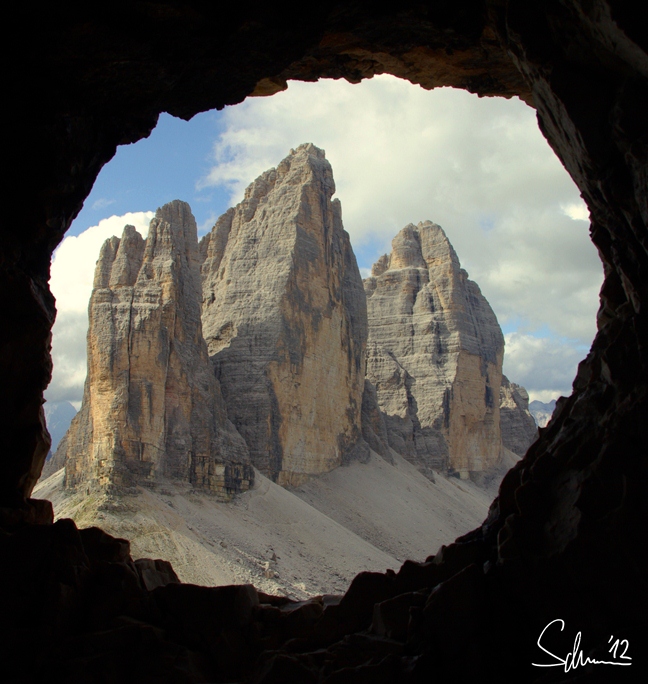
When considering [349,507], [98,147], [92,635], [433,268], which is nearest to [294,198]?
[349,507]

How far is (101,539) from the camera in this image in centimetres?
813

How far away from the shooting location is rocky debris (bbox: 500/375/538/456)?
271ft

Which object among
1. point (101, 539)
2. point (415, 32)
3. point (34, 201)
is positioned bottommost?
point (101, 539)

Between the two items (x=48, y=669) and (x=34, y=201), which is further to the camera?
(x=34, y=201)

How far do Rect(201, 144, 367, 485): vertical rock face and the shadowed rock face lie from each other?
1292 inches

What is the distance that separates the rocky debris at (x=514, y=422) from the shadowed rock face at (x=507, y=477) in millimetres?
77840

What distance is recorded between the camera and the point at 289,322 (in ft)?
143

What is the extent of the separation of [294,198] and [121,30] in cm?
4146

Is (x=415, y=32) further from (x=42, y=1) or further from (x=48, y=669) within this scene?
(x=48, y=669)

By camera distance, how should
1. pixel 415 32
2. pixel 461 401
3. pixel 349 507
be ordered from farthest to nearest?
pixel 461 401, pixel 349 507, pixel 415 32

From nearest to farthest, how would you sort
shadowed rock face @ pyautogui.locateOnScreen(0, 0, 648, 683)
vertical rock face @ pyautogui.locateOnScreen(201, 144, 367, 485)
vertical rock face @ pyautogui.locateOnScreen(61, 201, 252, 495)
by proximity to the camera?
shadowed rock face @ pyautogui.locateOnScreen(0, 0, 648, 683)
vertical rock face @ pyautogui.locateOnScreen(61, 201, 252, 495)
vertical rock face @ pyautogui.locateOnScreen(201, 144, 367, 485)
